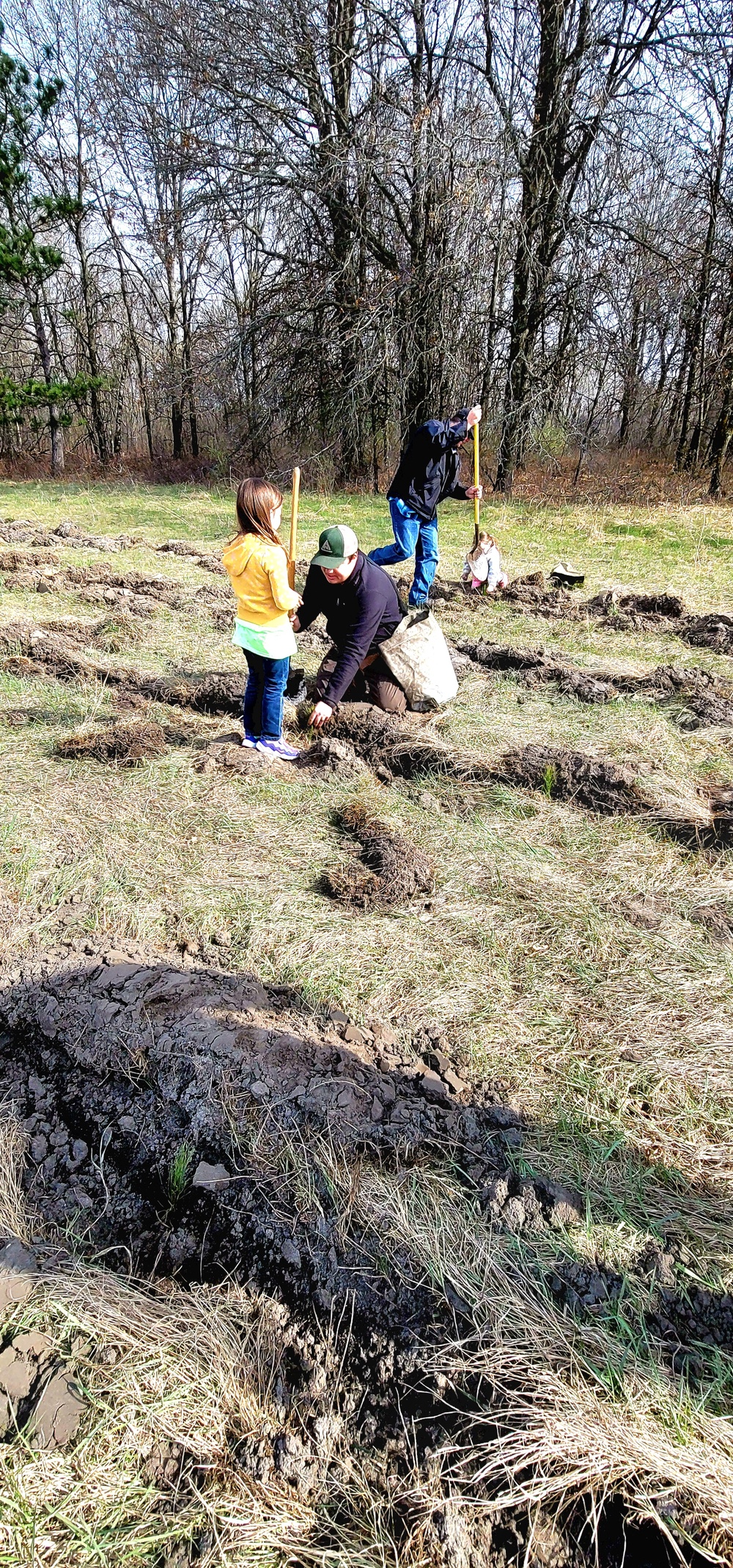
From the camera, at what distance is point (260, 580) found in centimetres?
370

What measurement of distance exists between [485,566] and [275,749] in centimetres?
416

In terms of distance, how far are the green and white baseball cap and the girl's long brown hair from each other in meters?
0.34

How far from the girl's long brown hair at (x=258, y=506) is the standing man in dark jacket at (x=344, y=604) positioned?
1.24ft

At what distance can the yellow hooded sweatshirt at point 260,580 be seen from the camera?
363 centimetres

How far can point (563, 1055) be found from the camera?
2.34 m

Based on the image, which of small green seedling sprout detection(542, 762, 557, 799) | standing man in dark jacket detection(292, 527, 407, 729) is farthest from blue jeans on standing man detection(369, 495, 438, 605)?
small green seedling sprout detection(542, 762, 557, 799)

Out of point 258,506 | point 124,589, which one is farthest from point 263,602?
point 124,589

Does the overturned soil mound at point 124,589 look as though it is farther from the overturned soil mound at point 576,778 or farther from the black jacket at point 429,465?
the overturned soil mound at point 576,778

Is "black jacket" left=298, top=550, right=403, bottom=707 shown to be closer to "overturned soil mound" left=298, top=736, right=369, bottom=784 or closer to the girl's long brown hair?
"overturned soil mound" left=298, top=736, right=369, bottom=784

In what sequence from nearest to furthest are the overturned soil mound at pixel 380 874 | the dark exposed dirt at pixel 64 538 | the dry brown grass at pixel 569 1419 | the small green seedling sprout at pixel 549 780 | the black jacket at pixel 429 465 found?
the dry brown grass at pixel 569 1419 < the overturned soil mound at pixel 380 874 < the small green seedling sprout at pixel 549 780 < the black jacket at pixel 429 465 < the dark exposed dirt at pixel 64 538

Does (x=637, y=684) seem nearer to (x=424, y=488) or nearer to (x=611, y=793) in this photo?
(x=611, y=793)

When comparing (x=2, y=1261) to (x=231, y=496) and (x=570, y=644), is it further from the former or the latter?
(x=231, y=496)

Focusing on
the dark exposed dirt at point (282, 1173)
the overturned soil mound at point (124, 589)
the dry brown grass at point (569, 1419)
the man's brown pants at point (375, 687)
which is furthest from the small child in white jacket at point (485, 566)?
the dry brown grass at point (569, 1419)

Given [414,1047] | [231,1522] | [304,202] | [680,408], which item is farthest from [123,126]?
[231,1522]
